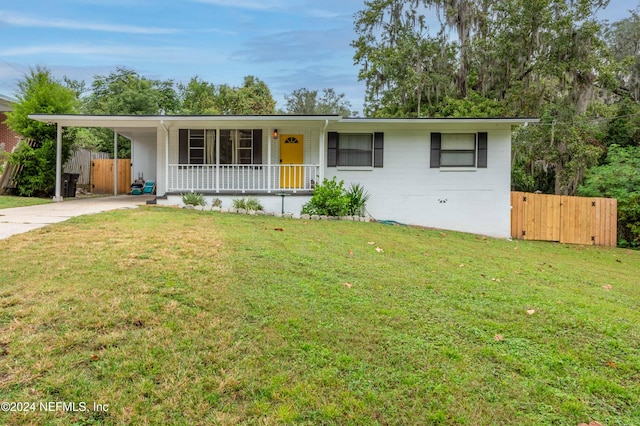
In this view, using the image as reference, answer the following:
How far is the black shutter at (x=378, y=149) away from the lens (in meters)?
11.0

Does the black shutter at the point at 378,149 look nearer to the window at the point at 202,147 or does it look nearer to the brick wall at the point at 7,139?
the window at the point at 202,147

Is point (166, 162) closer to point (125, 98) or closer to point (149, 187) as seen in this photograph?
point (149, 187)

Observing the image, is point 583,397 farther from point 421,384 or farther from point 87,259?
point 87,259

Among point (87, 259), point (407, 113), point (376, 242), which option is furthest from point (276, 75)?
point (87, 259)

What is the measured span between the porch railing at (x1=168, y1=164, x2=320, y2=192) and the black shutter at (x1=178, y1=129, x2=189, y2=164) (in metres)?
0.29

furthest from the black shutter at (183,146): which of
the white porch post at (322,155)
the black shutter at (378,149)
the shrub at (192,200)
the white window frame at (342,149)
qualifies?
the black shutter at (378,149)

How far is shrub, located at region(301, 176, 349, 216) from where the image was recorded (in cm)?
972

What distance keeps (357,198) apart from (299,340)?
7.86m

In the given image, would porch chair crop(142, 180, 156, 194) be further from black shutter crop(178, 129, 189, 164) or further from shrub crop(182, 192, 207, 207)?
shrub crop(182, 192, 207, 207)

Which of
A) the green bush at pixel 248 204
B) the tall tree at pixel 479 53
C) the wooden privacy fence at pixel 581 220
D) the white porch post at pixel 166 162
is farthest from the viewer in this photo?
the tall tree at pixel 479 53

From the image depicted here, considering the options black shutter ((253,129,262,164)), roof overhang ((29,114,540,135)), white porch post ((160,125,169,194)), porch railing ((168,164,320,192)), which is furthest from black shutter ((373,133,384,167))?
white porch post ((160,125,169,194))

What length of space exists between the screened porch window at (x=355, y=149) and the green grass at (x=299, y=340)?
255 inches

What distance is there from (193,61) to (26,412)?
2958 centimetres

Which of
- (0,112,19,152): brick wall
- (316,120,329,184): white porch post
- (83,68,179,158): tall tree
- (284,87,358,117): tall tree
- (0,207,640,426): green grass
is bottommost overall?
(0,207,640,426): green grass
